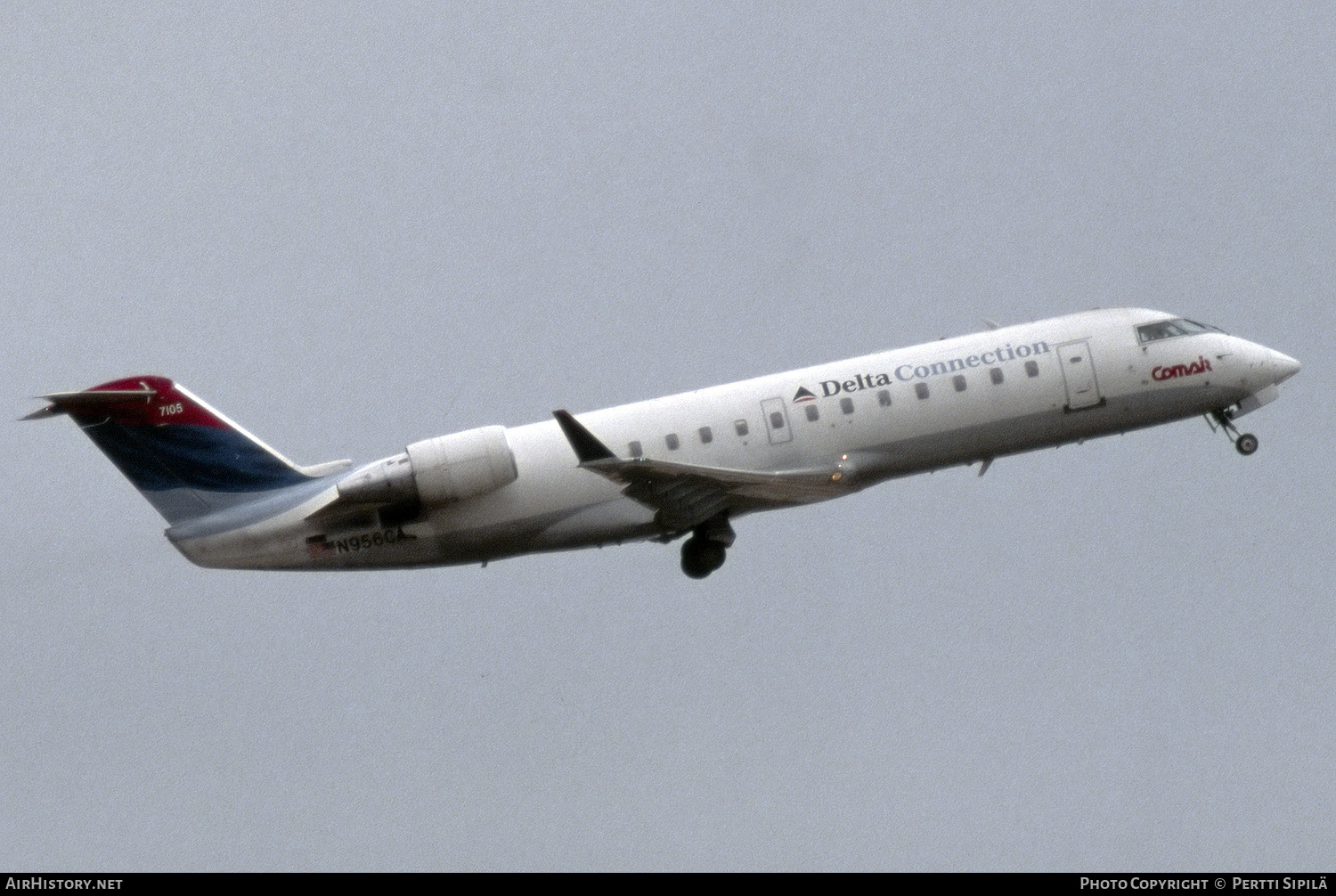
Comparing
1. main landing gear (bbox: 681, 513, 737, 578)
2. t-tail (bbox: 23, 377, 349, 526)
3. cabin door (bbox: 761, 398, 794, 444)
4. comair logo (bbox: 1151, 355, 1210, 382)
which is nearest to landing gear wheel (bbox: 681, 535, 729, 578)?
main landing gear (bbox: 681, 513, 737, 578)

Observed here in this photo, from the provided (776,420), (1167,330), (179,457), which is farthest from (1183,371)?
(179,457)

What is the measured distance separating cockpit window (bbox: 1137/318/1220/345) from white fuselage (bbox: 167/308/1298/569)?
1.14 meters

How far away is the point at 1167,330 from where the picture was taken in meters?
40.3

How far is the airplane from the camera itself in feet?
125

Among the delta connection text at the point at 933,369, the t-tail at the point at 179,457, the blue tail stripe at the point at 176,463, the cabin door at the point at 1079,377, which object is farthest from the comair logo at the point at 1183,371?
the blue tail stripe at the point at 176,463

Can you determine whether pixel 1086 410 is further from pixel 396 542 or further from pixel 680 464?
pixel 396 542

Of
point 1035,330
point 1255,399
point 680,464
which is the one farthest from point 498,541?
point 1255,399

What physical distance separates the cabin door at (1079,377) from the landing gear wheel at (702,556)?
6732mm

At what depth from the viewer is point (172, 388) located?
39.3 metres

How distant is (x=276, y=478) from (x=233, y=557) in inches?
64.0

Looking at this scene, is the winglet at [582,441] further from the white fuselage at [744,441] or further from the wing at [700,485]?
the white fuselage at [744,441]

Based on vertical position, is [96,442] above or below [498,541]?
above

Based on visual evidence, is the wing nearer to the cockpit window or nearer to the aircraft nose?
the cockpit window

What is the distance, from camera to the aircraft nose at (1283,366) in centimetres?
4056
